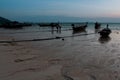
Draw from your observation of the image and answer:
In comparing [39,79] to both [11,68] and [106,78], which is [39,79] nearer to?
[11,68]

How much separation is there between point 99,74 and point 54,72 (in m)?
2.38

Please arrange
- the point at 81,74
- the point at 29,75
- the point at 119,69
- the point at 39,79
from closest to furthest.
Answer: the point at 39,79 → the point at 29,75 → the point at 81,74 → the point at 119,69

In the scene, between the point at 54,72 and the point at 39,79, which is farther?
the point at 54,72

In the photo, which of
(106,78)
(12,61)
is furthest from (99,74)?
(12,61)

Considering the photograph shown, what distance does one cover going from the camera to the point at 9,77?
9.27m

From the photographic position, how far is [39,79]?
30.0ft

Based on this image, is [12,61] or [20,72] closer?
[20,72]

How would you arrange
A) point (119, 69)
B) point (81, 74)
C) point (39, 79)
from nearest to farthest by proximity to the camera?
point (39, 79) → point (81, 74) → point (119, 69)

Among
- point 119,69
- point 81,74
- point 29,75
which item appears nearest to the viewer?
point 29,75

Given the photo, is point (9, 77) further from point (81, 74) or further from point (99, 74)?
point (99, 74)

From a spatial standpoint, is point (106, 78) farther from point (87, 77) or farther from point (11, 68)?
point (11, 68)

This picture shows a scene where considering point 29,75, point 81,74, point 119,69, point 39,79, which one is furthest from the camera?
point 119,69

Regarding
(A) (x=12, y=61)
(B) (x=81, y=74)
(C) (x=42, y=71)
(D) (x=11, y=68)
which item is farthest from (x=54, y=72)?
(A) (x=12, y=61)

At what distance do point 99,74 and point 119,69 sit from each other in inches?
74.5
